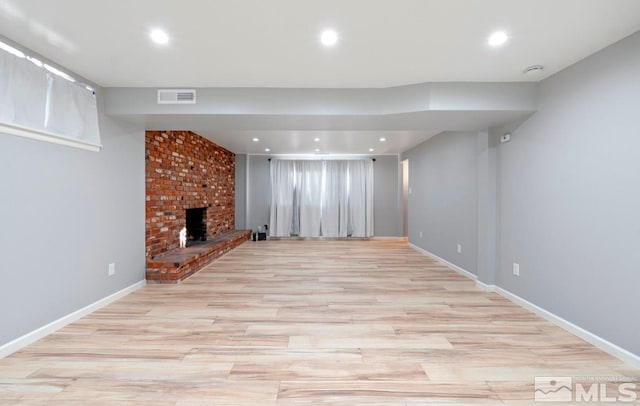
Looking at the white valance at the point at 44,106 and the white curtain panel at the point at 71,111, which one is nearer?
the white valance at the point at 44,106

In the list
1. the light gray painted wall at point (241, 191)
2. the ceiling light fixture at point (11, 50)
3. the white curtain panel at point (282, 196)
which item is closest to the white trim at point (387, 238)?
the white curtain panel at point (282, 196)

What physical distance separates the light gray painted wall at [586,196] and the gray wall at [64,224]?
14.3 feet

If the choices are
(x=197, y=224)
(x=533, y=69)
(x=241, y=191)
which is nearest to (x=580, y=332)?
(x=533, y=69)

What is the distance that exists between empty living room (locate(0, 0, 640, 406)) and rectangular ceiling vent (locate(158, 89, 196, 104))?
0.04 meters

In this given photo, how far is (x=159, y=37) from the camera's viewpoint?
2127 mm

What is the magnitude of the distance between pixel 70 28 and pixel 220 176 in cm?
494

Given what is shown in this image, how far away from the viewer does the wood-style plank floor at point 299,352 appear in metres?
1.73

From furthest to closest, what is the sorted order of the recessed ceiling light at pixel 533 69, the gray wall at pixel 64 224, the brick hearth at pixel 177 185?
the brick hearth at pixel 177 185
the recessed ceiling light at pixel 533 69
the gray wall at pixel 64 224

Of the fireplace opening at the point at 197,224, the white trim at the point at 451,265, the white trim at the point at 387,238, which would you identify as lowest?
the white trim at the point at 451,265

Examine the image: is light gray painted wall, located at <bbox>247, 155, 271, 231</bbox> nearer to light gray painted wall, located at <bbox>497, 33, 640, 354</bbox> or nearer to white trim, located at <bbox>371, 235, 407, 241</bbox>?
white trim, located at <bbox>371, 235, 407, 241</bbox>

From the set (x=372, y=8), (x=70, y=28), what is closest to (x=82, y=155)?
(x=70, y=28)

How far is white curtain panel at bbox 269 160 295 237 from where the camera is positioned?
8.00m

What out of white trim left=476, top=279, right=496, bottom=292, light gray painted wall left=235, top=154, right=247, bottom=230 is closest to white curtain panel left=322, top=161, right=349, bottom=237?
light gray painted wall left=235, top=154, right=247, bottom=230

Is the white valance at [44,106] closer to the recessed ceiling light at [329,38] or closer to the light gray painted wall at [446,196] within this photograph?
the recessed ceiling light at [329,38]
